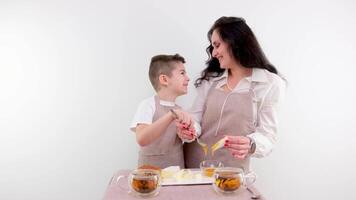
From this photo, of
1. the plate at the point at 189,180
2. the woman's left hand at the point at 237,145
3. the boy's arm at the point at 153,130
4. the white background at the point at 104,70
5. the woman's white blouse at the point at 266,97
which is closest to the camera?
the plate at the point at 189,180

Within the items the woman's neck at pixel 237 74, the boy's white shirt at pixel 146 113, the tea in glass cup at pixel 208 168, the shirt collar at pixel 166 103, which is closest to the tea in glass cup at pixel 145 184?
the tea in glass cup at pixel 208 168

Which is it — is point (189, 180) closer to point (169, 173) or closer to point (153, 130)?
point (169, 173)

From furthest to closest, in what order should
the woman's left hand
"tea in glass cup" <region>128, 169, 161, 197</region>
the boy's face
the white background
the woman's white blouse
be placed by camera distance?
the white background, the boy's face, the woman's white blouse, the woman's left hand, "tea in glass cup" <region>128, 169, 161, 197</region>

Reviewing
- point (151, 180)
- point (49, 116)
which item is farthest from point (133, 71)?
point (151, 180)

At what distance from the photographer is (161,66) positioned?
6.25 ft

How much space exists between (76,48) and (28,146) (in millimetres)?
526

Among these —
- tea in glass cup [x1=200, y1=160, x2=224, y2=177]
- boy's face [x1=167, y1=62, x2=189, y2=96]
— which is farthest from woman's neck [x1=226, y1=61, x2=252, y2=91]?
tea in glass cup [x1=200, y1=160, x2=224, y2=177]

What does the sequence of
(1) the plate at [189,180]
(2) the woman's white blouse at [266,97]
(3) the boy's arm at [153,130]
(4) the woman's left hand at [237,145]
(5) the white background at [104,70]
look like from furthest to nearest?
1. (5) the white background at [104,70]
2. (2) the woman's white blouse at [266,97]
3. (3) the boy's arm at [153,130]
4. (4) the woman's left hand at [237,145]
5. (1) the plate at [189,180]

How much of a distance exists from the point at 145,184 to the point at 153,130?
0.42 m

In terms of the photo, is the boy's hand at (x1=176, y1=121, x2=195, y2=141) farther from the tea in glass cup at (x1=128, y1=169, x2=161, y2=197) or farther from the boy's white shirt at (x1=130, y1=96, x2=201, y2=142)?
the tea in glass cup at (x1=128, y1=169, x2=161, y2=197)

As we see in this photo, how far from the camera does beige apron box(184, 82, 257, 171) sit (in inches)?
70.6

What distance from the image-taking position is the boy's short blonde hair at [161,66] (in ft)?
6.22

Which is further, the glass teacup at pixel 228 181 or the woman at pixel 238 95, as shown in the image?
the woman at pixel 238 95

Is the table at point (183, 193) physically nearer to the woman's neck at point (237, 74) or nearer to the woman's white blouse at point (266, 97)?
the woman's white blouse at point (266, 97)
